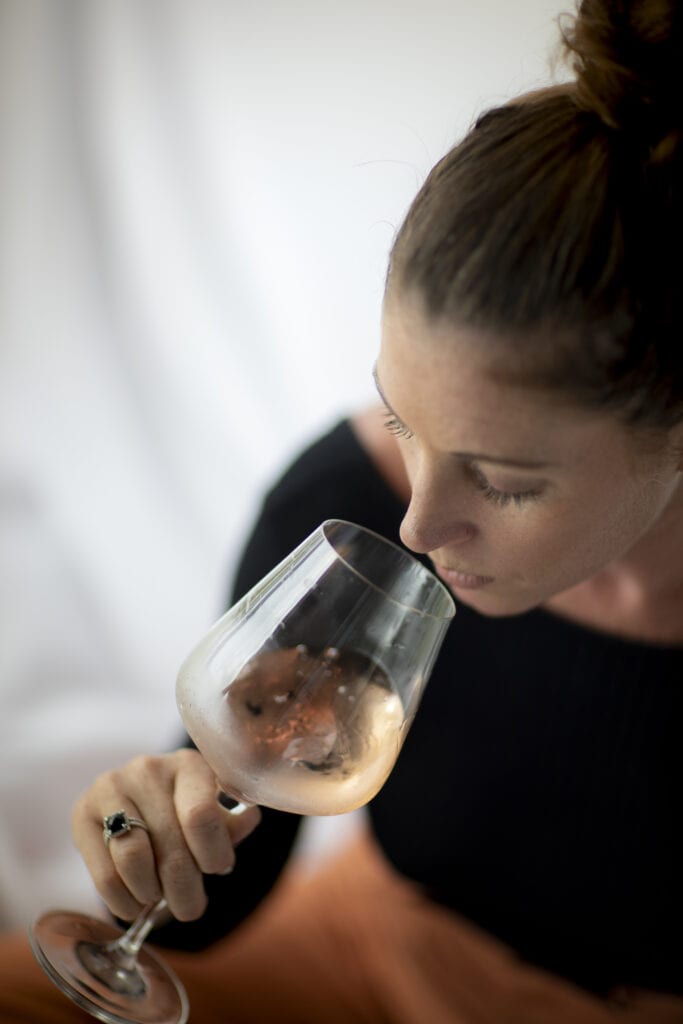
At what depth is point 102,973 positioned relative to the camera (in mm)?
729

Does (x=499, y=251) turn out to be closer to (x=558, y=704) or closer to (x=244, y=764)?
(x=244, y=764)

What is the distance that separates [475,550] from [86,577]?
1.05 meters

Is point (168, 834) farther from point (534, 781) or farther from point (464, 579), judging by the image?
point (534, 781)

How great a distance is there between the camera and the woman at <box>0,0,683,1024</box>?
1.98 feet

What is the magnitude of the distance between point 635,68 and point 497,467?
27 centimetres

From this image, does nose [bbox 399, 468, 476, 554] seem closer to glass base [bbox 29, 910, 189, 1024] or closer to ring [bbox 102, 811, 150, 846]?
ring [bbox 102, 811, 150, 846]

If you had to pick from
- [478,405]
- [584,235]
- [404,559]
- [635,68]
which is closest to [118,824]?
[404,559]

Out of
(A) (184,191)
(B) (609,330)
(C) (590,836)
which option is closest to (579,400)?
(B) (609,330)

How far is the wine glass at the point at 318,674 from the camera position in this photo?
2.06 feet

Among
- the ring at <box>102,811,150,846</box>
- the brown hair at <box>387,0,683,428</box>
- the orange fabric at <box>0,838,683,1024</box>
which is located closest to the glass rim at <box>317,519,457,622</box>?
the brown hair at <box>387,0,683,428</box>

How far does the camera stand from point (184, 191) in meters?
1.69

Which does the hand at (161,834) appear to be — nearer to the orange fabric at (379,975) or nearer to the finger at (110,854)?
the finger at (110,854)

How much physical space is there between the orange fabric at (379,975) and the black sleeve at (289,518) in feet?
0.23

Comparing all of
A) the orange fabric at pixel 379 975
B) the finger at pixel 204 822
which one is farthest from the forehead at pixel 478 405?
the orange fabric at pixel 379 975
